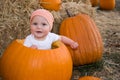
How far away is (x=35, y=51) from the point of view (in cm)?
302

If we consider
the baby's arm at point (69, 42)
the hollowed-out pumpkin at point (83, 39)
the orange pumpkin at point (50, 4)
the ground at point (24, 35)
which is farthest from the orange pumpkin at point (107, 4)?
the baby's arm at point (69, 42)

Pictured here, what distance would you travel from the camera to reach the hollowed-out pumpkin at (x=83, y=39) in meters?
3.92

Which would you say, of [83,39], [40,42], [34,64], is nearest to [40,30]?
[40,42]

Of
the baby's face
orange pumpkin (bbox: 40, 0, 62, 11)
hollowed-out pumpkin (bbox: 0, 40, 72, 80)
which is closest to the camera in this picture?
hollowed-out pumpkin (bbox: 0, 40, 72, 80)

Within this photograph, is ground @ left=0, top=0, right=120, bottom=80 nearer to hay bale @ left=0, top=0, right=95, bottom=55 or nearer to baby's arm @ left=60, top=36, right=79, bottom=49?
hay bale @ left=0, top=0, right=95, bottom=55

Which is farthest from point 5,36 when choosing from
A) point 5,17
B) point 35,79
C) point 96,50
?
point 96,50

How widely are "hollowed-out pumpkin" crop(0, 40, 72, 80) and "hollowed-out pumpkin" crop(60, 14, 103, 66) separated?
2.54ft

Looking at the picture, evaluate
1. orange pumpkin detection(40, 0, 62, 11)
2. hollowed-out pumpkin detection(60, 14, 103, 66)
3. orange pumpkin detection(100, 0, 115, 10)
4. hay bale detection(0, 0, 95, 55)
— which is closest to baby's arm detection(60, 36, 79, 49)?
hollowed-out pumpkin detection(60, 14, 103, 66)

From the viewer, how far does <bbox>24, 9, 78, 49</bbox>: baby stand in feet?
10.4

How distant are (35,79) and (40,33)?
488 millimetres

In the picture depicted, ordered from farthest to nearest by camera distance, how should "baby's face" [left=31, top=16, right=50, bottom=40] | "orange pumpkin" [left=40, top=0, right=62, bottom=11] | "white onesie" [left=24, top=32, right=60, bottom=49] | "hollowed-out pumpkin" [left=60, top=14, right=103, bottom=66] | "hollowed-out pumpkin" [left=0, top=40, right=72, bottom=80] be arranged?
"orange pumpkin" [left=40, top=0, right=62, bottom=11]
"hollowed-out pumpkin" [left=60, top=14, right=103, bottom=66]
"white onesie" [left=24, top=32, right=60, bottom=49]
"baby's face" [left=31, top=16, right=50, bottom=40]
"hollowed-out pumpkin" [left=0, top=40, right=72, bottom=80]

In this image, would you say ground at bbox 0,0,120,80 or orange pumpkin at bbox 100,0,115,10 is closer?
ground at bbox 0,0,120,80

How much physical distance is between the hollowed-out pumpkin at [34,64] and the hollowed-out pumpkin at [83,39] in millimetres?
775

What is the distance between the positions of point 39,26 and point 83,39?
0.95 m
